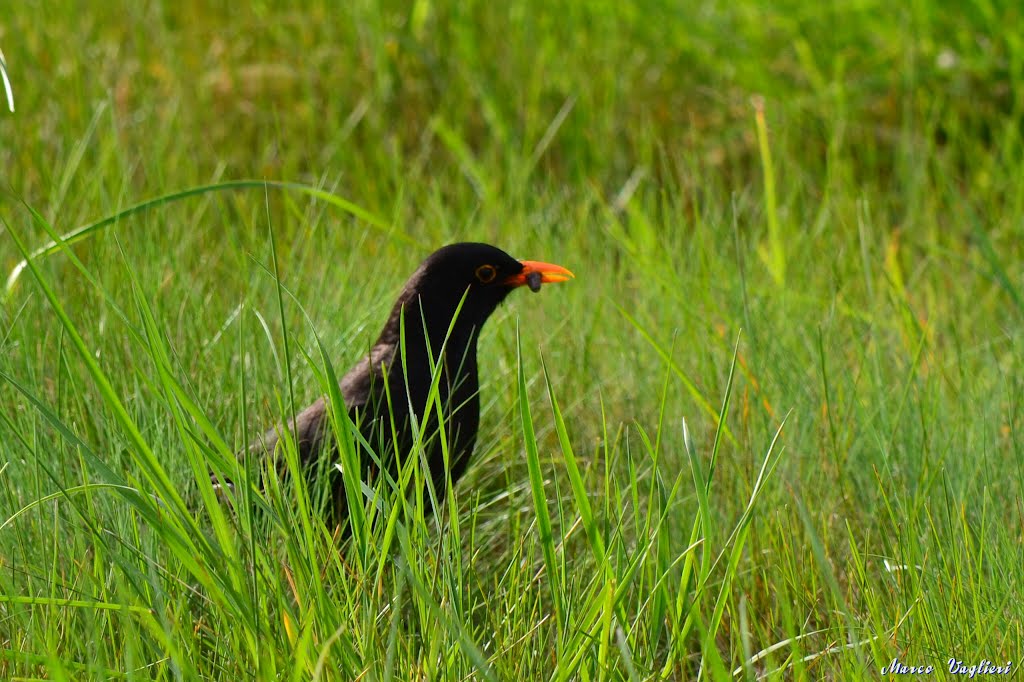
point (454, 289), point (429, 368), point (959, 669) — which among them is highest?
point (454, 289)

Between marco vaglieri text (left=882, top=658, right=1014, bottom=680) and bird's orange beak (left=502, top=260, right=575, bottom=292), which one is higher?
bird's orange beak (left=502, top=260, right=575, bottom=292)

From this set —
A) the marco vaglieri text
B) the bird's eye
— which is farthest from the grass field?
the bird's eye

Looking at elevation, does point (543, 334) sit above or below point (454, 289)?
below

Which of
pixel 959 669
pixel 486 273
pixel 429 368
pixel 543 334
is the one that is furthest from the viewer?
pixel 543 334

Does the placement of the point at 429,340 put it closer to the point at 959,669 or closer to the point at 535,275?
the point at 535,275

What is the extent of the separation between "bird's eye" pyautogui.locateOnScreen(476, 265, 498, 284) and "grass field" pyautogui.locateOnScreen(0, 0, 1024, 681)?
0.24m

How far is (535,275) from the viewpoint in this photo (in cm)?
242

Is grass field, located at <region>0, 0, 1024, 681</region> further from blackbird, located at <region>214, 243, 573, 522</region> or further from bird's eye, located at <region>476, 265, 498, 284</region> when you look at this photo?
bird's eye, located at <region>476, 265, 498, 284</region>

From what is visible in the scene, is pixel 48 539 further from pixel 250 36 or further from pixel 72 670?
pixel 250 36

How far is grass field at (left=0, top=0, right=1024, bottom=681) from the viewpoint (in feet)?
4.87

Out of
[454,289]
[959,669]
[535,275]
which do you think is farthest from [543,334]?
[959,669]

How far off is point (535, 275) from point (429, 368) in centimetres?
33

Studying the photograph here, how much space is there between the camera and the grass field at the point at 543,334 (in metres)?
1.49

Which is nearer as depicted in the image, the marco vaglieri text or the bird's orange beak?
the marco vaglieri text
